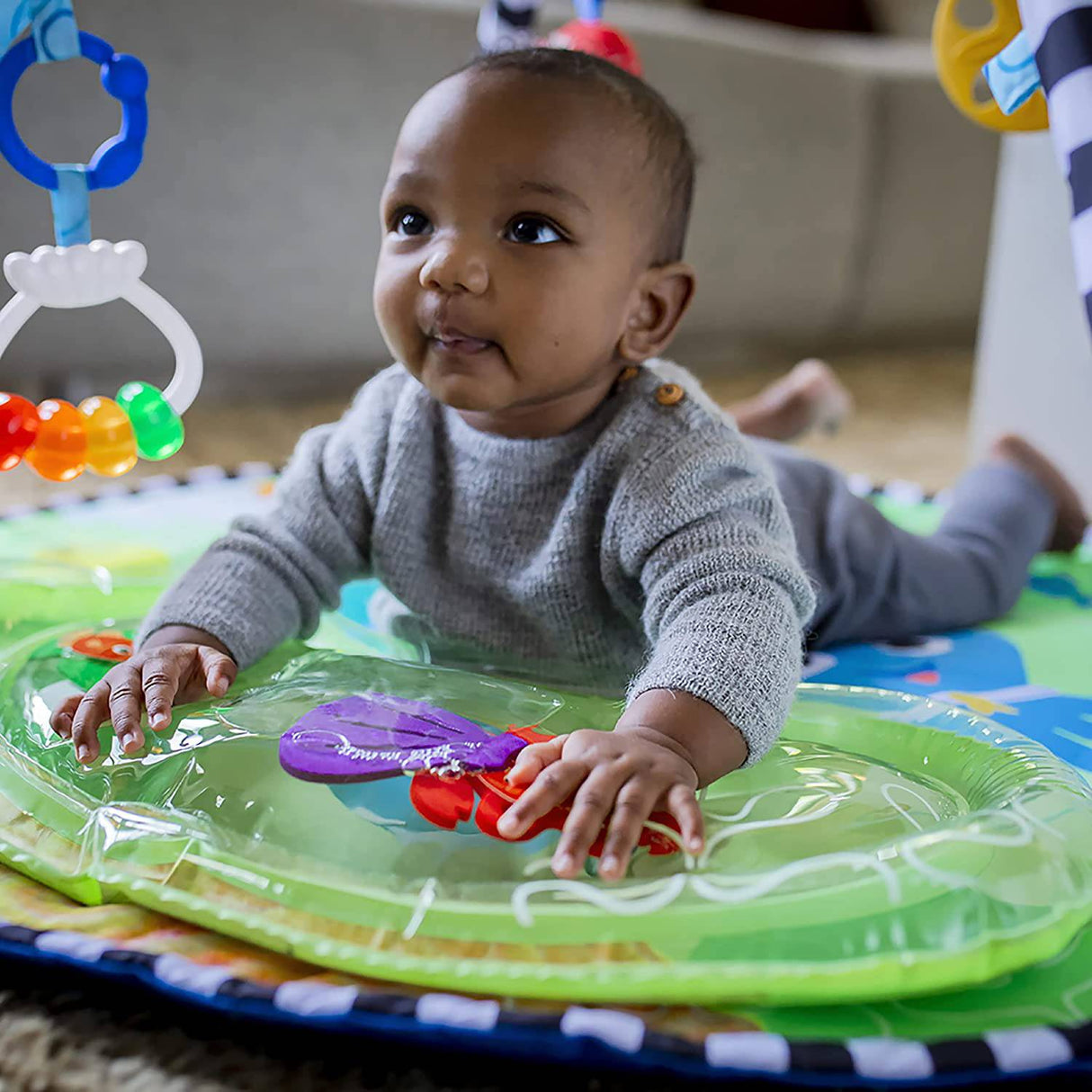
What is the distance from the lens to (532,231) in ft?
2.30

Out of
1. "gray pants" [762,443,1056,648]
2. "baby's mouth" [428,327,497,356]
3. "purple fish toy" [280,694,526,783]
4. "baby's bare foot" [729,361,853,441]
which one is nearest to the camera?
"purple fish toy" [280,694,526,783]

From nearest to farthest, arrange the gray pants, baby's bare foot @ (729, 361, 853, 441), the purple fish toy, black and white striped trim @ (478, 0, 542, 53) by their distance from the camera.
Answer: the purple fish toy → the gray pants → black and white striped trim @ (478, 0, 542, 53) → baby's bare foot @ (729, 361, 853, 441)

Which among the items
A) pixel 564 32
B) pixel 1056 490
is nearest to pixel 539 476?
pixel 564 32

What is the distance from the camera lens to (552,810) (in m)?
0.56

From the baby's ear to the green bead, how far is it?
0.79ft

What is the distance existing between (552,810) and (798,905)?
0.34 feet

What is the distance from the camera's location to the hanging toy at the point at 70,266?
64 centimetres

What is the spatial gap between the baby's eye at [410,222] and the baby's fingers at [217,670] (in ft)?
0.77

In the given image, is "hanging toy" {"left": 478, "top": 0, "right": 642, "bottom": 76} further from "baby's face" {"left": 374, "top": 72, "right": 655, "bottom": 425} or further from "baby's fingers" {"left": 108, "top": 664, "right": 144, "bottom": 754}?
"baby's fingers" {"left": 108, "top": 664, "right": 144, "bottom": 754}

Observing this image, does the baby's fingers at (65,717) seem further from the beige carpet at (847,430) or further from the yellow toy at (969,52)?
the beige carpet at (847,430)

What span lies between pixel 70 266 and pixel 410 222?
0.18 m

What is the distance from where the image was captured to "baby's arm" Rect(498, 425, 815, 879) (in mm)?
542

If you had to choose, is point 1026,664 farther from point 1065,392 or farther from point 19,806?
point 19,806

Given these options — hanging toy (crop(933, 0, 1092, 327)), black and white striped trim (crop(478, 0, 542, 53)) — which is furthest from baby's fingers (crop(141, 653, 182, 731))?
black and white striped trim (crop(478, 0, 542, 53))
